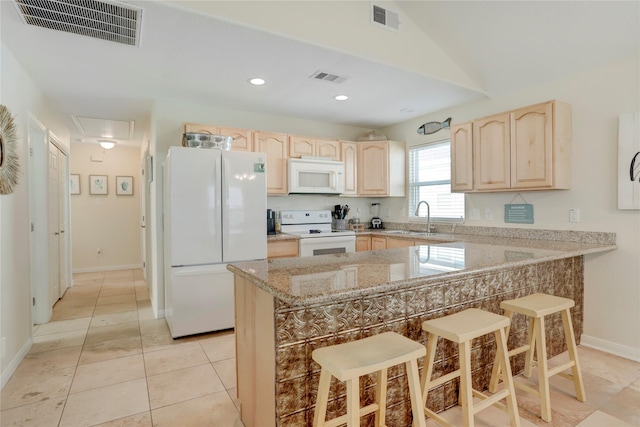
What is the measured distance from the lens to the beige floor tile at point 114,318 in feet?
11.6

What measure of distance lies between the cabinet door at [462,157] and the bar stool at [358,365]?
2.49m

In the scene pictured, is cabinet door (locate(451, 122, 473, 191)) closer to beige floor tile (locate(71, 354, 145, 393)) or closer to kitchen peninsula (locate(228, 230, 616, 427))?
kitchen peninsula (locate(228, 230, 616, 427))

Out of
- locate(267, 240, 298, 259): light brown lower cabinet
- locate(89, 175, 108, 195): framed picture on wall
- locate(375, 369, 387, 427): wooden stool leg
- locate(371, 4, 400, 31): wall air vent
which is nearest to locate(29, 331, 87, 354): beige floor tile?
locate(267, 240, 298, 259): light brown lower cabinet

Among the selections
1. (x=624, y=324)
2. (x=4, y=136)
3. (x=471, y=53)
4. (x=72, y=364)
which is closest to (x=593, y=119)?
(x=471, y=53)

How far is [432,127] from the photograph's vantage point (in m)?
4.28

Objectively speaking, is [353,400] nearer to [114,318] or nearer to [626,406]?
[626,406]

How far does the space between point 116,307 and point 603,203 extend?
5176 millimetres

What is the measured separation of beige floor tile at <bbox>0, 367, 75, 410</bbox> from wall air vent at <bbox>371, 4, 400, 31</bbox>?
3.54 metres

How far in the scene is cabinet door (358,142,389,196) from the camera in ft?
14.9

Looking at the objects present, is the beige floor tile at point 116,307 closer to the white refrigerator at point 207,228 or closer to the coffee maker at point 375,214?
the white refrigerator at point 207,228

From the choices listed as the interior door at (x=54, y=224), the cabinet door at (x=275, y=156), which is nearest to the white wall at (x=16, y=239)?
the interior door at (x=54, y=224)

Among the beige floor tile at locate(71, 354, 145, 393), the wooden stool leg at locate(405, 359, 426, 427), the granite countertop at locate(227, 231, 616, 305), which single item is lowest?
the beige floor tile at locate(71, 354, 145, 393)

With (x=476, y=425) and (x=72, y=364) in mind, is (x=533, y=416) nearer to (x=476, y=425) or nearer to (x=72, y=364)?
(x=476, y=425)

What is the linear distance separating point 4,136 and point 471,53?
12.3 feet
